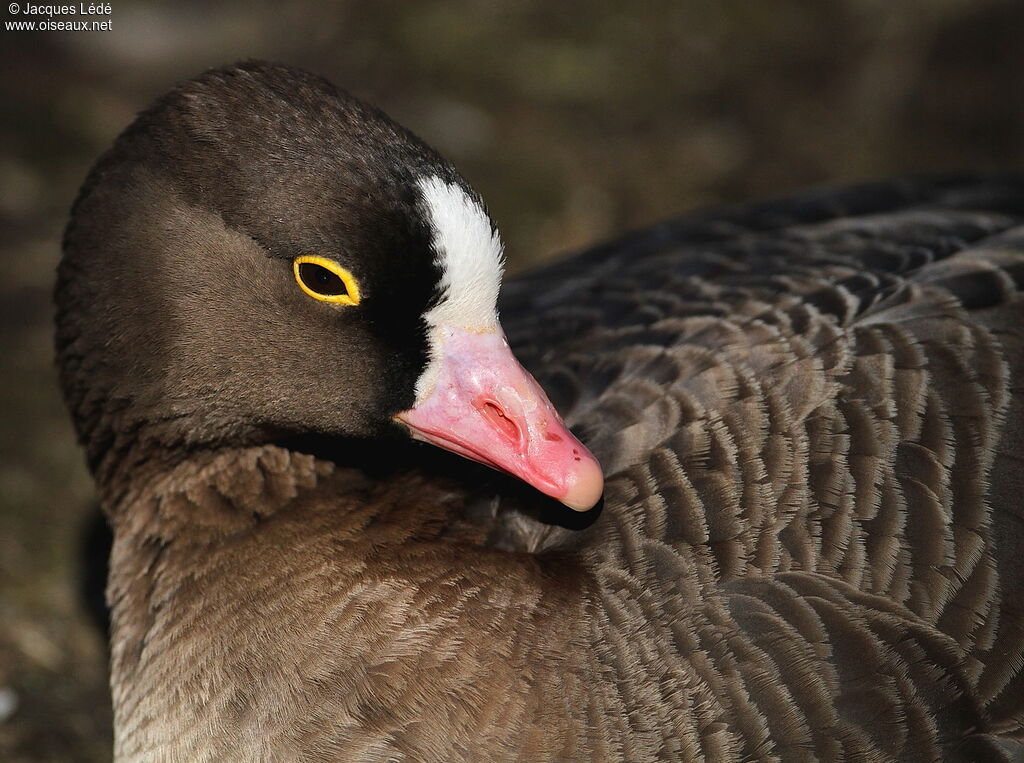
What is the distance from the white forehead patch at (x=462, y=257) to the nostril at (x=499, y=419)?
0.62 ft

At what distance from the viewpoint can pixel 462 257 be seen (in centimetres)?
276

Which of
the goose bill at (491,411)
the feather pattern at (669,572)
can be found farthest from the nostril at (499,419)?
the feather pattern at (669,572)

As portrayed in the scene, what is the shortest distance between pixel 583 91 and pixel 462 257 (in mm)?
4814

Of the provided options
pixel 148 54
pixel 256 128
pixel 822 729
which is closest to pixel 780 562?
pixel 822 729

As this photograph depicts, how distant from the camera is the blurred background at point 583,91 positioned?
6.57 metres

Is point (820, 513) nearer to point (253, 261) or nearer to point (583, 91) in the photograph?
point (253, 261)

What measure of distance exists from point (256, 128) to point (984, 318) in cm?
192

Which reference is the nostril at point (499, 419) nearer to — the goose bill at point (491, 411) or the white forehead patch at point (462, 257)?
the goose bill at point (491, 411)

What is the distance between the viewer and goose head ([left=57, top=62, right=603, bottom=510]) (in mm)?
2736

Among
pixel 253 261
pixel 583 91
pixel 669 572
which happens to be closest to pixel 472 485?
pixel 669 572

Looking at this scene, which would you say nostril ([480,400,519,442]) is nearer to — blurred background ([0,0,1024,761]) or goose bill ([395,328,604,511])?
goose bill ([395,328,604,511])

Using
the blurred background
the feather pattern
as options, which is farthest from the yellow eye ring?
the blurred background

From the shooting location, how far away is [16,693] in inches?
163

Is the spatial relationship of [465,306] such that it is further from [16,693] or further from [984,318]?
[16,693]
